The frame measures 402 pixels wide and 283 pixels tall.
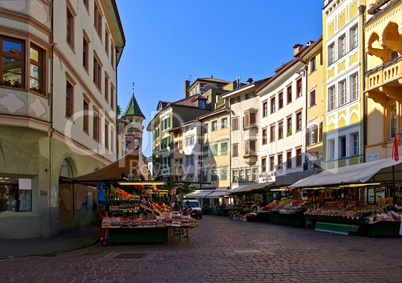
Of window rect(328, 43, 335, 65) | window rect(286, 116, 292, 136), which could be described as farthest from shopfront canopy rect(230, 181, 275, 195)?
window rect(328, 43, 335, 65)

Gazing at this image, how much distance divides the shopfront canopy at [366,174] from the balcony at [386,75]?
4054mm

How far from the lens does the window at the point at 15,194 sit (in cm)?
1658

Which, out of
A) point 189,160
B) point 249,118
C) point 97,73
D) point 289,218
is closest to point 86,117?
point 97,73

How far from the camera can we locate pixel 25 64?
1630 cm

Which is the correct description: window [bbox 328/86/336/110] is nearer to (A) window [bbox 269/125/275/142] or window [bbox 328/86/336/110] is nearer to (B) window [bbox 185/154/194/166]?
(A) window [bbox 269/125/275/142]

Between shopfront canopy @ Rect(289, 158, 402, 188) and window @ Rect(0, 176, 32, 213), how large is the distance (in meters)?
13.3

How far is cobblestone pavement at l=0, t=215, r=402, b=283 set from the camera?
30.8 ft

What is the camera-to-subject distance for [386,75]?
2255 centimetres

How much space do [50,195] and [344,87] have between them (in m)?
19.2

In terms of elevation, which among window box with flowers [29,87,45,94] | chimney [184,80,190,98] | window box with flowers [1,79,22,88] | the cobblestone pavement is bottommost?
the cobblestone pavement

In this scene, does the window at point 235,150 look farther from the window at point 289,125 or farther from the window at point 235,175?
the window at point 289,125

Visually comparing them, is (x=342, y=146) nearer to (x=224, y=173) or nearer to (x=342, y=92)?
(x=342, y=92)

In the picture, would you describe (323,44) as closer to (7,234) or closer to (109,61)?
(109,61)

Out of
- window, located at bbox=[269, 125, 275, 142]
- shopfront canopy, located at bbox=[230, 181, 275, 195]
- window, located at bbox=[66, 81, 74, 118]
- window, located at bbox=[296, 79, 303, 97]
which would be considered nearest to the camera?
window, located at bbox=[66, 81, 74, 118]
